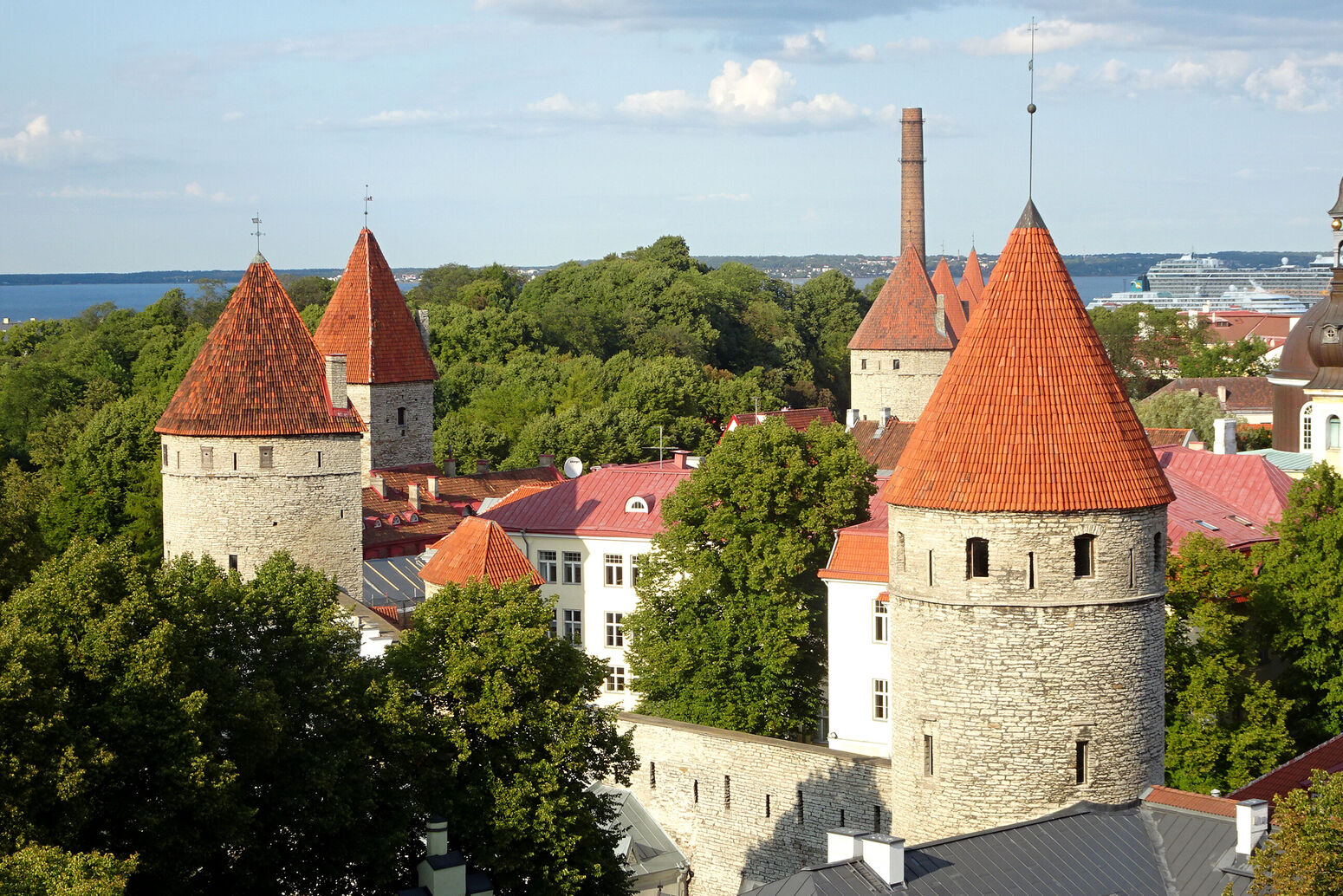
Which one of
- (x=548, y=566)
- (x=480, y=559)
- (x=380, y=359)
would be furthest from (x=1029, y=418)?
(x=380, y=359)

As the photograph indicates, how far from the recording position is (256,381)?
135ft

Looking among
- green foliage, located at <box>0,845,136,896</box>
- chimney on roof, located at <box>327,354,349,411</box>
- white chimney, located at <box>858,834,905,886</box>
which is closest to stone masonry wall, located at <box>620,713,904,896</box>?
white chimney, located at <box>858,834,905,886</box>

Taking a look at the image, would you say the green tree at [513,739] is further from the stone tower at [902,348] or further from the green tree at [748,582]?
the stone tower at [902,348]

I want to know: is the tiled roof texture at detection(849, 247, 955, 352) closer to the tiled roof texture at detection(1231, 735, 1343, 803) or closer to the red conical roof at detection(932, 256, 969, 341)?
the red conical roof at detection(932, 256, 969, 341)

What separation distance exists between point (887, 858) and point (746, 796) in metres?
10.8

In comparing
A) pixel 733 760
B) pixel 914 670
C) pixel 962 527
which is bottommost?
pixel 733 760

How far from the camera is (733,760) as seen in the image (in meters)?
32.3

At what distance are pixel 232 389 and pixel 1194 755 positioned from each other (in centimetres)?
2040

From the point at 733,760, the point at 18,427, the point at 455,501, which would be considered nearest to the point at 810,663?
the point at 733,760

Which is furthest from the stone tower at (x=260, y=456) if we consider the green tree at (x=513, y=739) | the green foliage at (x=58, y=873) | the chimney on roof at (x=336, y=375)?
the green foliage at (x=58, y=873)

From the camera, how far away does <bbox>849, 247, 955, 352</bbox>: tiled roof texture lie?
76000 mm

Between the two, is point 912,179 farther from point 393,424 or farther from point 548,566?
point 548,566

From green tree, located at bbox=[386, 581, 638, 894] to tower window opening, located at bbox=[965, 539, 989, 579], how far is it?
5.24 meters

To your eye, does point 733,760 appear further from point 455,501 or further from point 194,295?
point 194,295
